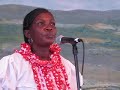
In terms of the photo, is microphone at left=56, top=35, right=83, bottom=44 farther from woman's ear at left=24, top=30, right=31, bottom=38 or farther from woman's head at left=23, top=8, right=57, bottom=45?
woman's ear at left=24, top=30, right=31, bottom=38

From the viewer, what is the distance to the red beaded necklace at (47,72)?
141cm

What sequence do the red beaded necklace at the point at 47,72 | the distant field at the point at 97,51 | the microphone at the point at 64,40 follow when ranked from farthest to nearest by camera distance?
the distant field at the point at 97,51 < the red beaded necklace at the point at 47,72 < the microphone at the point at 64,40

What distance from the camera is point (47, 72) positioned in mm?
1446

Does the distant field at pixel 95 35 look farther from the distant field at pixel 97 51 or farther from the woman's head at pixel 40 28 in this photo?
the woman's head at pixel 40 28

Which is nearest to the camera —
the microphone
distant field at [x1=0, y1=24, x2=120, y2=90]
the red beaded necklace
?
the microphone

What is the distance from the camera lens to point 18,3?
221 centimetres

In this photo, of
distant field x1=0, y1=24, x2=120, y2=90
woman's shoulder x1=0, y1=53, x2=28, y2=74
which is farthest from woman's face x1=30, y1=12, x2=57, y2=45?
distant field x1=0, y1=24, x2=120, y2=90

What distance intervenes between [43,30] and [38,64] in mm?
162

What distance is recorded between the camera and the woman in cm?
135

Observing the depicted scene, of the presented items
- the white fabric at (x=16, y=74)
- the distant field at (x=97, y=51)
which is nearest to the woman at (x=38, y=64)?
the white fabric at (x=16, y=74)

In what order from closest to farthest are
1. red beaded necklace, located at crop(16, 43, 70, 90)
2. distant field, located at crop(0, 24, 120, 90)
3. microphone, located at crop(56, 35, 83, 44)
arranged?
1. microphone, located at crop(56, 35, 83, 44)
2. red beaded necklace, located at crop(16, 43, 70, 90)
3. distant field, located at crop(0, 24, 120, 90)

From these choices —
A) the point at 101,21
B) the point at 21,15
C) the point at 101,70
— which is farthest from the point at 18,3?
the point at 101,70

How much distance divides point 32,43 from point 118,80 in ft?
3.08

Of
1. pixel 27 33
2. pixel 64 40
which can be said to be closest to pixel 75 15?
pixel 27 33
